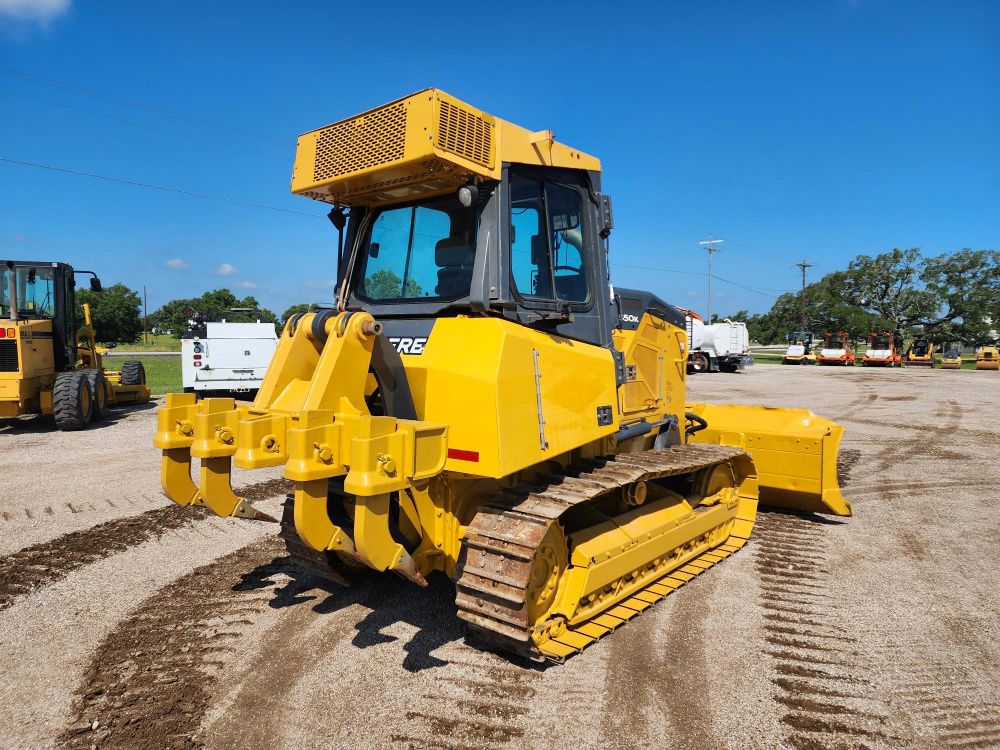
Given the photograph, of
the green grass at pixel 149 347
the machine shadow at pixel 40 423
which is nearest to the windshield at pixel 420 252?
the machine shadow at pixel 40 423

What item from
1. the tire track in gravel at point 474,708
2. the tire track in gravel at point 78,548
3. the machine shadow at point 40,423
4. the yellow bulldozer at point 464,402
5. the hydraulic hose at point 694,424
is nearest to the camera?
the tire track in gravel at point 474,708

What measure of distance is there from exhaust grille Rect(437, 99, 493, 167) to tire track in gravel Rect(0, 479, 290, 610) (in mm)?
4546

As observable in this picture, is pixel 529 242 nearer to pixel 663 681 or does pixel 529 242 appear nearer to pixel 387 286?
pixel 387 286

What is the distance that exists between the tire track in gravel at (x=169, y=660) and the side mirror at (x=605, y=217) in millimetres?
3718

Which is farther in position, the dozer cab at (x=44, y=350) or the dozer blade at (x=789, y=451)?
the dozer cab at (x=44, y=350)

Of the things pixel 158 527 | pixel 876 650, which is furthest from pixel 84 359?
pixel 876 650

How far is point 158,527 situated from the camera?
6.37 meters

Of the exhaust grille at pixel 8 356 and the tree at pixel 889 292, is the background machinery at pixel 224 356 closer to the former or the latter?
the exhaust grille at pixel 8 356

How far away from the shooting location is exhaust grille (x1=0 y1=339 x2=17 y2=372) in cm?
1146

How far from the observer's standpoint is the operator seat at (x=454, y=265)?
3994 mm

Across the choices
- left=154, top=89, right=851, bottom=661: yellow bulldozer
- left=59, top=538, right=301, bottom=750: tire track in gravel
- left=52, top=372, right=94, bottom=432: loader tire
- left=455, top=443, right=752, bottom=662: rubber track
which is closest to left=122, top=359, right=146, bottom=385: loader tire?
left=52, top=372, right=94, bottom=432: loader tire

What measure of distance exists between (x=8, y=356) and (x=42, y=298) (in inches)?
76.1

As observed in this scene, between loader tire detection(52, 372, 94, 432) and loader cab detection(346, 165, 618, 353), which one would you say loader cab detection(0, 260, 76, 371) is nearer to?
loader tire detection(52, 372, 94, 432)

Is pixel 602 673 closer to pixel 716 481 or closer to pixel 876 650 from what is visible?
pixel 876 650
